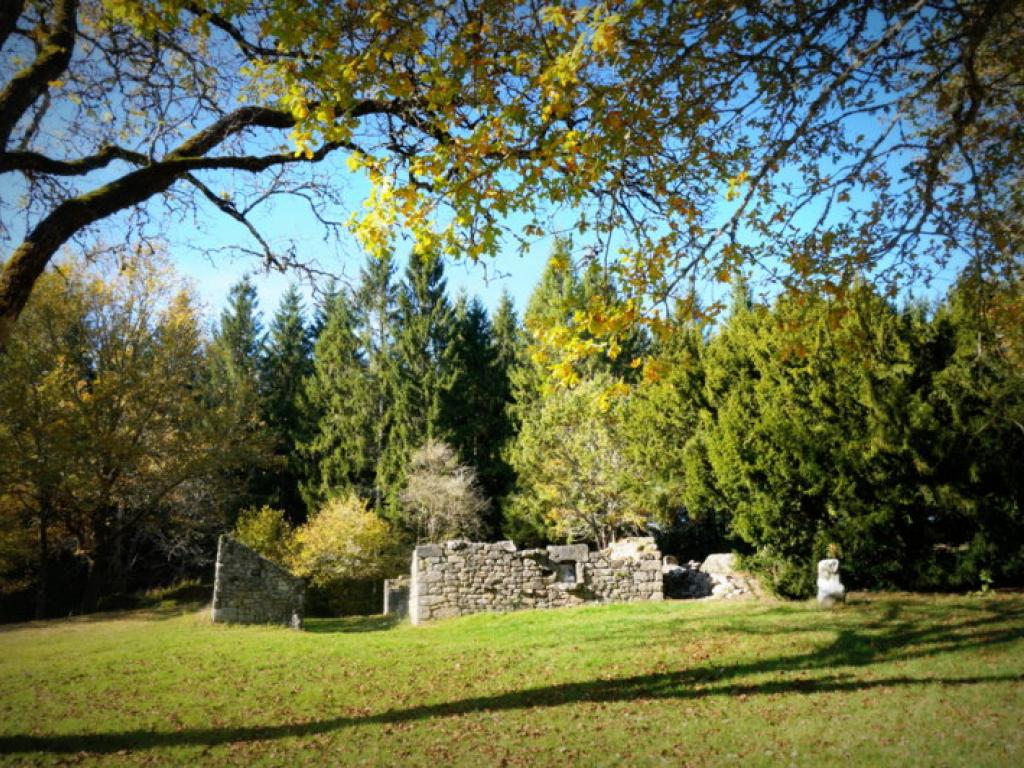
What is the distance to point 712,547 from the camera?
23375 millimetres

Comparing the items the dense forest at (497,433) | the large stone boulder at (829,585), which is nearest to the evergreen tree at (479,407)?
the dense forest at (497,433)

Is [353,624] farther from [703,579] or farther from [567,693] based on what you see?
[567,693]

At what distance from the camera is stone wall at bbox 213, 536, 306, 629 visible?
45.1 ft

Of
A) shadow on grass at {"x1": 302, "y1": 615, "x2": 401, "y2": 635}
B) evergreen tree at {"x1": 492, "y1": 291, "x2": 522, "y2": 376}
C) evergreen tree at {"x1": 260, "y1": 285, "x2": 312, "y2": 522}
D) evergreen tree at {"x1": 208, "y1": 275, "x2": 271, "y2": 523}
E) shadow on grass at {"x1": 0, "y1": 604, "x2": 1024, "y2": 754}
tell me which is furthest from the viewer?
evergreen tree at {"x1": 492, "y1": 291, "x2": 522, "y2": 376}

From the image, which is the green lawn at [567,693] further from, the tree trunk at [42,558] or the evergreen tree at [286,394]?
the evergreen tree at [286,394]

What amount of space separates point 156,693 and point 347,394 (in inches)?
916

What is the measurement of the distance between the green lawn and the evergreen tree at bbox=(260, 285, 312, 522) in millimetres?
18112

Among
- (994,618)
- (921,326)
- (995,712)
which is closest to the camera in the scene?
(995,712)

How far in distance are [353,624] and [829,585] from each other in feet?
38.3

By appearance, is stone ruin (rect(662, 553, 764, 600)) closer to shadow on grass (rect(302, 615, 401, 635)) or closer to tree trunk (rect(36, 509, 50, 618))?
shadow on grass (rect(302, 615, 401, 635))

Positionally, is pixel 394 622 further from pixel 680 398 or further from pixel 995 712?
pixel 995 712

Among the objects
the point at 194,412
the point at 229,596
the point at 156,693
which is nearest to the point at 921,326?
the point at 156,693

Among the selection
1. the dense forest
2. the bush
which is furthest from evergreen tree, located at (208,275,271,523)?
the bush

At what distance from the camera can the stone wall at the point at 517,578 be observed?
565 inches
